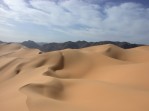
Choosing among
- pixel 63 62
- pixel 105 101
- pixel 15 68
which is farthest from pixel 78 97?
pixel 15 68

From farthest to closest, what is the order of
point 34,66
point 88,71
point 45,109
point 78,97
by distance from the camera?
1. point 34,66
2. point 88,71
3. point 78,97
4. point 45,109

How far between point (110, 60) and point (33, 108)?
36.0 feet

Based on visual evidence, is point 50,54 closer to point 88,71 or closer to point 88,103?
point 88,71

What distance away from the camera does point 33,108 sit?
218 inches

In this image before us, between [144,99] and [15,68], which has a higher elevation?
[144,99]

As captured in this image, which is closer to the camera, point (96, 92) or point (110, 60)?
point (96, 92)

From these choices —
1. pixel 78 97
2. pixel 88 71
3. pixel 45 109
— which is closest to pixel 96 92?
pixel 78 97

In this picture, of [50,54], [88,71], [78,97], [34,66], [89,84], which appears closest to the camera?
[78,97]

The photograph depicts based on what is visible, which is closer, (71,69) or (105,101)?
(105,101)

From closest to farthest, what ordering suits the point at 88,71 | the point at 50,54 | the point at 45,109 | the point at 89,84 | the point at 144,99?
the point at 45,109 < the point at 144,99 < the point at 89,84 < the point at 88,71 < the point at 50,54

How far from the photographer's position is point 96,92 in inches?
295

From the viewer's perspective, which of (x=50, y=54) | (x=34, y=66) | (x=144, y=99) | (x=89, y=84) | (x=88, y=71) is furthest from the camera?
(x=50, y=54)

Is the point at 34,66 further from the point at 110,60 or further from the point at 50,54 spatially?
the point at 110,60

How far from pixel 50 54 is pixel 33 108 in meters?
11.6
